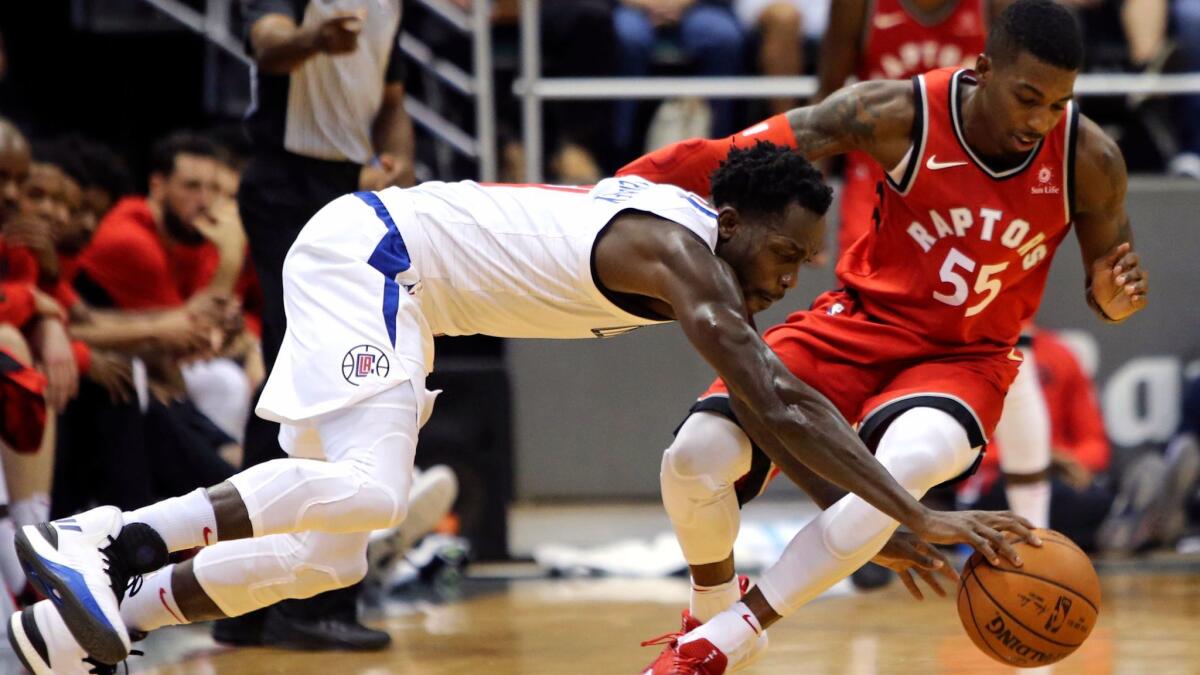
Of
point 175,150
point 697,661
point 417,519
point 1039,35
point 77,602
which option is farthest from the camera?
point 175,150

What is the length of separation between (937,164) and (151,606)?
7.50 ft

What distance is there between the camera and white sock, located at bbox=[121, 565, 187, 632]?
13.0 feet

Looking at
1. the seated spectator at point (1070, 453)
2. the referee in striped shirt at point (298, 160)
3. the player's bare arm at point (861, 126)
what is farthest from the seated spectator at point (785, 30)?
the player's bare arm at point (861, 126)

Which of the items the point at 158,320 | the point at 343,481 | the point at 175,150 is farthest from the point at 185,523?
the point at 175,150

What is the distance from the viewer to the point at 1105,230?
13.8ft

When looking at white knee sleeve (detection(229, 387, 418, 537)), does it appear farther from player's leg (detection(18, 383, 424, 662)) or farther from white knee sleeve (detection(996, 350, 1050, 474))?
white knee sleeve (detection(996, 350, 1050, 474))

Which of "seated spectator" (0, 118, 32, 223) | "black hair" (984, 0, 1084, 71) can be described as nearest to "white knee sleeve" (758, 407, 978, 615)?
"black hair" (984, 0, 1084, 71)

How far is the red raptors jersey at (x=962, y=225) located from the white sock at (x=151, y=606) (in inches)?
76.9

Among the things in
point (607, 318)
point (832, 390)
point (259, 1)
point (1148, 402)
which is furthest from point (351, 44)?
point (1148, 402)

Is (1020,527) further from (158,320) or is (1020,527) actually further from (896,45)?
(158,320)

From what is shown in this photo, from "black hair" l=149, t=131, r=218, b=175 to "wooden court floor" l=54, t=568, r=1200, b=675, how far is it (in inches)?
87.5

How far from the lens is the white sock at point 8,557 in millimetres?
5066

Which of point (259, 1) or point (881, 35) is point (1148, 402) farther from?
point (259, 1)

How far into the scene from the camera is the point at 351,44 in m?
4.88
